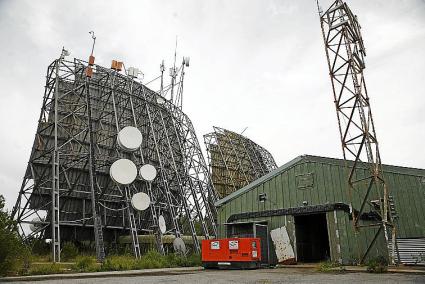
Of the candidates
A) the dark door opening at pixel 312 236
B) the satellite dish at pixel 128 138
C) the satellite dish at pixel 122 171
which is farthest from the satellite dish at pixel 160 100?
the dark door opening at pixel 312 236

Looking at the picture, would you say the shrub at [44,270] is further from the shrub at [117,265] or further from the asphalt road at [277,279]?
the asphalt road at [277,279]

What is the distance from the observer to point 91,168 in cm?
2234

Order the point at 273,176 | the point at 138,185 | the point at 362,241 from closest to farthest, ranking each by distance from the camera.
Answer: the point at 362,241
the point at 273,176
the point at 138,185

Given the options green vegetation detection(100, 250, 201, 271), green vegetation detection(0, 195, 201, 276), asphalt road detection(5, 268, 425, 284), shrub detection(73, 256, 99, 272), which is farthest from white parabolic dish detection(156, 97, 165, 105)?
asphalt road detection(5, 268, 425, 284)

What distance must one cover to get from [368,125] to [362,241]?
236 inches

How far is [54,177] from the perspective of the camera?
827 inches

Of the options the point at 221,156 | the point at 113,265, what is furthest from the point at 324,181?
the point at 221,156

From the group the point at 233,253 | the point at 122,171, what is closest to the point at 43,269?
the point at 122,171

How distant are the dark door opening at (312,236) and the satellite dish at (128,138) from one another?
12689mm

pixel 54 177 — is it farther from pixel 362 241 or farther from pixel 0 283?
pixel 362 241

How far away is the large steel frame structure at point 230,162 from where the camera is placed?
4312cm

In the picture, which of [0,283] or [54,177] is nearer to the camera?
[0,283]

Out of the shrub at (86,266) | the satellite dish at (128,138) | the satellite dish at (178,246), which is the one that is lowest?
the satellite dish at (178,246)

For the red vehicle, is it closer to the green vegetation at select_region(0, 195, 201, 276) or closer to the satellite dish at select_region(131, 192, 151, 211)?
the green vegetation at select_region(0, 195, 201, 276)
